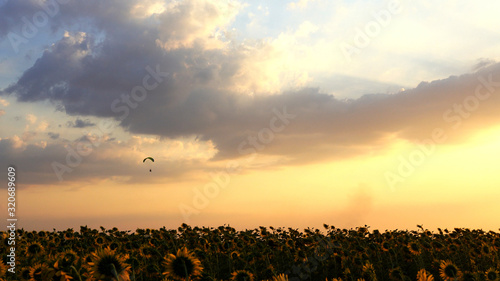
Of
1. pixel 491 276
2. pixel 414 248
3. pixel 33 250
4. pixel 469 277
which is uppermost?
pixel 33 250

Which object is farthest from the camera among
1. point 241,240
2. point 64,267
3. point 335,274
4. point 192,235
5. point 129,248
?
point 192,235

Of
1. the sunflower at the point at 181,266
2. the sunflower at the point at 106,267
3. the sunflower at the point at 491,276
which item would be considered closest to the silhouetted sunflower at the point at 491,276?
the sunflower at the point at 491,276

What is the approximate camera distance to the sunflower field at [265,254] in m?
10.6

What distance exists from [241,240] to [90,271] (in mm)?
10892

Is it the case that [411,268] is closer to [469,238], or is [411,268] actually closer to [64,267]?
[469,238]

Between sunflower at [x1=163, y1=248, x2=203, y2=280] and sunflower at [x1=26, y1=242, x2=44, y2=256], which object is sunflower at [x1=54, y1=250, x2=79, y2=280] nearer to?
sunflower at [x1=163, y1=248, x2=203, y2=280]

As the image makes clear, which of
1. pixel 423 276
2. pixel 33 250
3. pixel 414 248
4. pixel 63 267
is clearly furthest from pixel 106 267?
pixel 414 248

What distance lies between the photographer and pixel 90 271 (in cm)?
700

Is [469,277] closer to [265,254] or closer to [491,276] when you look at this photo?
[491,276]

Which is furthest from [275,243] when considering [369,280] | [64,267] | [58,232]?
[58,232]

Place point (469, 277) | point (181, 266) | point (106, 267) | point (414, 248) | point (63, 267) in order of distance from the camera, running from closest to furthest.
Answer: point (106, 267)
point (63, 267)
point (181, 266)
point (469, 277)
point (414, 248)

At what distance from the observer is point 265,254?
16.8 m

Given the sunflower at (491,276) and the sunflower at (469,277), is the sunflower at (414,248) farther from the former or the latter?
the sunflower at (469,277)

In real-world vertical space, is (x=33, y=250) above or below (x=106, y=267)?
above
